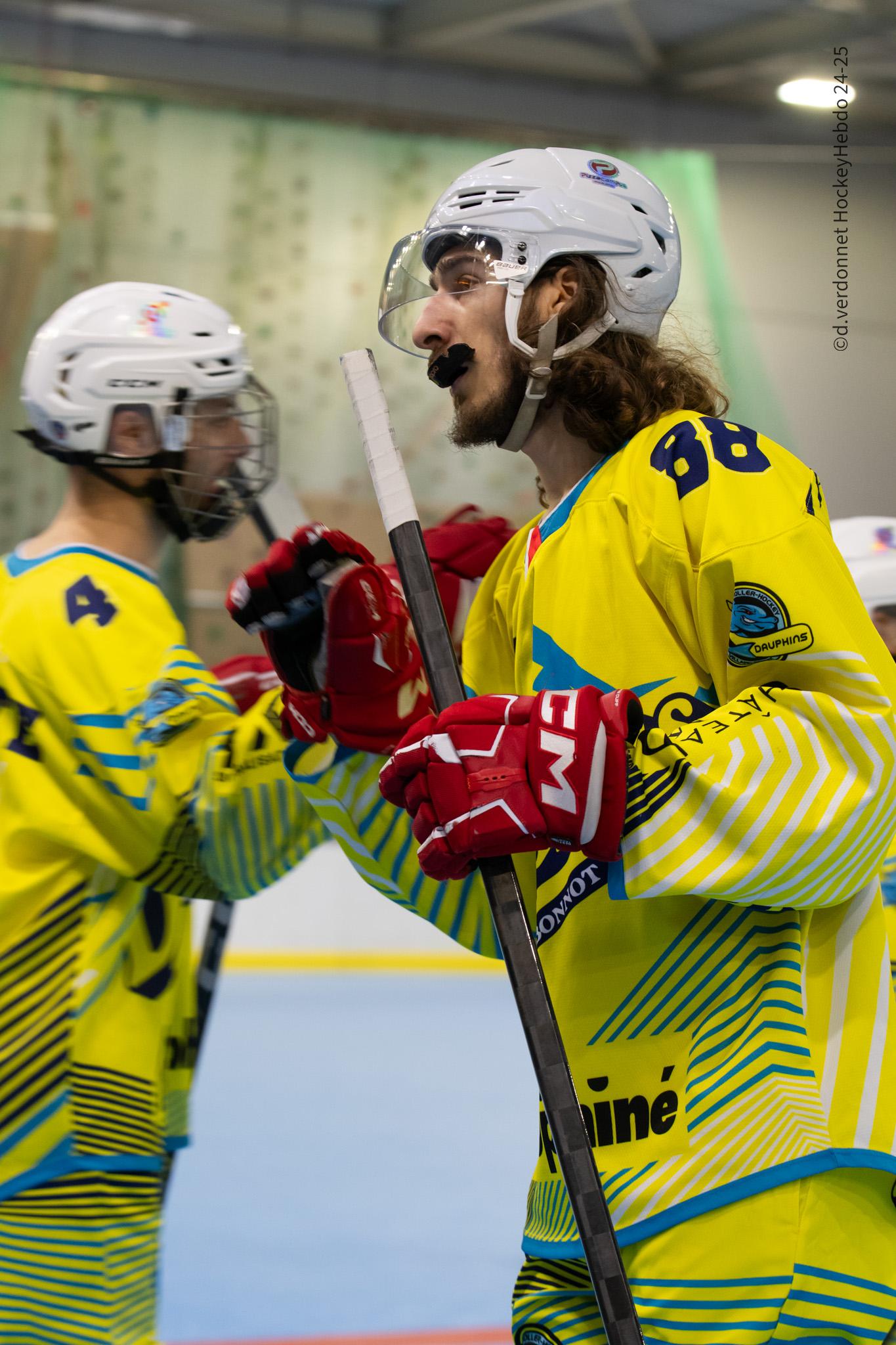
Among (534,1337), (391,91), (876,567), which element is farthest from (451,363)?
(391,91)

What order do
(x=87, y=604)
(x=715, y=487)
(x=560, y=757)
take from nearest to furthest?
(x=560, y=757)
(x=715, y=487)
(x=87, y=604)

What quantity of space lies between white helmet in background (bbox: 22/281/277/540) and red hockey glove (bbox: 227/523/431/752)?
665 mm

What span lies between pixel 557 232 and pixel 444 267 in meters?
0.13

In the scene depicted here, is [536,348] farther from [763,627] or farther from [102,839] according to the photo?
[102,839]

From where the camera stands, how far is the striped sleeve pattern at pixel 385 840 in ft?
5.21

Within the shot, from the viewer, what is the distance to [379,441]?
1.38 metres

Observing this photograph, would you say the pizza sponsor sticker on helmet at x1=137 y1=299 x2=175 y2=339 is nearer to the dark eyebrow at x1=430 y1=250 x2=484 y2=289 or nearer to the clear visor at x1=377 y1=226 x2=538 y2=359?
the clear visor at x1=377 y1=226 x2=538 y2=359

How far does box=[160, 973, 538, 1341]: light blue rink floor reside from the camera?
3.51 meters

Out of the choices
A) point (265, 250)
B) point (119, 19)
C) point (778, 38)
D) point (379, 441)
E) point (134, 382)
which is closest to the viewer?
point (379, 441)

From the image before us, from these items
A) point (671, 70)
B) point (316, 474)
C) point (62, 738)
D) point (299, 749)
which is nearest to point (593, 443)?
point (299, 749)

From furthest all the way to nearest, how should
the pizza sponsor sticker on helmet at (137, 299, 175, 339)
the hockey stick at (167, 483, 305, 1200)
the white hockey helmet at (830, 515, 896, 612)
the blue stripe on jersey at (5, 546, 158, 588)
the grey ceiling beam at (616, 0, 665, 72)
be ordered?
1. the grey ceiling beam at (616, 0, 665, 72)
2. the white hockey helmet at (830, 515, 896, 612)
3. the hockey stick at (167, 483, 305, 1200)
4. the pizza sponsor sticker on helmet at (137, 299, 175, 339)
5. the blue stripe on jersey at (5, 546, 158, 588)

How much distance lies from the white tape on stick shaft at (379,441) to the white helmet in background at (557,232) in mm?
178

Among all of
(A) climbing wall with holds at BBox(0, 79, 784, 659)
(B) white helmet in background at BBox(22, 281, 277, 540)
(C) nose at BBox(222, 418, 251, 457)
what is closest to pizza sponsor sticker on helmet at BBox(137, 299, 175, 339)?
(B) white helmet in background at BBox(22, 281, 277, 540)

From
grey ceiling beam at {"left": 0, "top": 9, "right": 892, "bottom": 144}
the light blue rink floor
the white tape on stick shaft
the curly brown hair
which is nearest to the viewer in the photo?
the white tape on stick shaft
